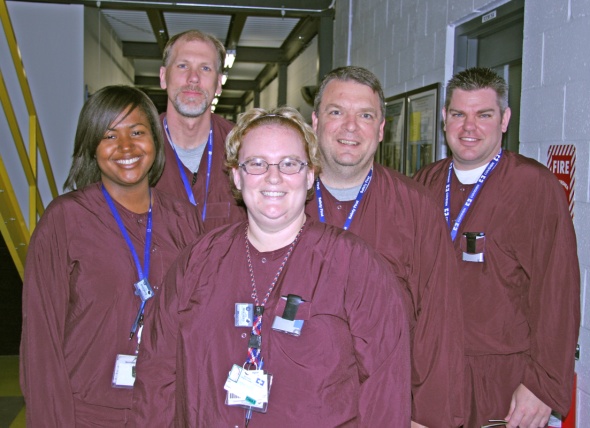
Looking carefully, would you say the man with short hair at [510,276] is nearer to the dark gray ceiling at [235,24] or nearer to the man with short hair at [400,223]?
the man with short hair at [400,223]

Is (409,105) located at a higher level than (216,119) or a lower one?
higher

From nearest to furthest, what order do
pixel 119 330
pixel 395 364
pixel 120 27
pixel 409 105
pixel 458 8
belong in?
pixel 395 364
pixel 119 330
pixel 458 8
pixel 409 105
pixel 120 27

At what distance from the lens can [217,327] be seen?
1719mm

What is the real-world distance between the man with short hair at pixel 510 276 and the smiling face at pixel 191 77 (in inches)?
44.0

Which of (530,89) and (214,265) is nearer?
(214,265)

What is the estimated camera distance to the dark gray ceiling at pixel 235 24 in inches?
254

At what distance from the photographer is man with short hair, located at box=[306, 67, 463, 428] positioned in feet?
6.95

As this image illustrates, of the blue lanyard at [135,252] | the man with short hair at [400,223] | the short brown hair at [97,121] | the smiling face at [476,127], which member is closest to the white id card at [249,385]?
the blue lanyard at [135,252]

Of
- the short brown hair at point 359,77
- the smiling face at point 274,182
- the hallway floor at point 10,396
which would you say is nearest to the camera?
the smiling face at point 274,182

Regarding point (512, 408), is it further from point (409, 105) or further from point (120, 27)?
point (120, 27)

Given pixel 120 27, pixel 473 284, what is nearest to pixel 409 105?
pixel 473 284

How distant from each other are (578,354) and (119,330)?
1.79m

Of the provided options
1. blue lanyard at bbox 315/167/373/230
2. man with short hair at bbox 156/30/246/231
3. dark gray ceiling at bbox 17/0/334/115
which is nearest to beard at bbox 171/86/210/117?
man with short hair at bbox 156/30/246/231

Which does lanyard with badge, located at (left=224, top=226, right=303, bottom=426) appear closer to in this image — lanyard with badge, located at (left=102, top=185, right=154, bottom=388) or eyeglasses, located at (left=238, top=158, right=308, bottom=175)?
eyeglasses, located at (left=238, top=158, right=308, bottom=175)
